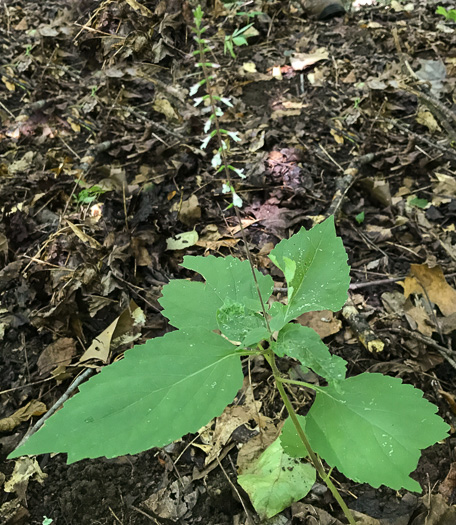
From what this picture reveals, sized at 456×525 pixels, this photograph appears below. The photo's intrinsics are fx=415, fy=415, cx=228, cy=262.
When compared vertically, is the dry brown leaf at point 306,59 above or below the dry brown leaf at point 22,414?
above

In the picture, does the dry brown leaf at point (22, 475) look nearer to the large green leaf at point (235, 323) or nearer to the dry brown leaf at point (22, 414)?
the dry brown leaf at point (22, 414)

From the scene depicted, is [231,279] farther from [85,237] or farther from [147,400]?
[85,237]

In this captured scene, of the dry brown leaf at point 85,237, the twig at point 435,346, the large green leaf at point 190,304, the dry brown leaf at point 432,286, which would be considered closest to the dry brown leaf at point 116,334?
the dry brown leaf at point 85,237

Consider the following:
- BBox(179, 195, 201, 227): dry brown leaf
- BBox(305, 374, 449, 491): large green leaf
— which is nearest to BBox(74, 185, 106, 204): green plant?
BBox(179, 195, 201, 227): dry brown leaf

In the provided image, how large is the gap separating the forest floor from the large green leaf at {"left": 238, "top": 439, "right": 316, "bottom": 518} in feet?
0.30

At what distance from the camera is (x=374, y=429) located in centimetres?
135

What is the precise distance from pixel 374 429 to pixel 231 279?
2.52 feet

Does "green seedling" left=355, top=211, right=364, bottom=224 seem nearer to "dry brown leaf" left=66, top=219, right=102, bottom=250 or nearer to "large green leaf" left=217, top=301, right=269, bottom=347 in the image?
"dry brown leaf" left=66, top=219, right=102, bottom=250

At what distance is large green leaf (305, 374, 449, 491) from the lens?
1310mm

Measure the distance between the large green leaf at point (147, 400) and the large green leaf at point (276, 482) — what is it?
81 centimetres

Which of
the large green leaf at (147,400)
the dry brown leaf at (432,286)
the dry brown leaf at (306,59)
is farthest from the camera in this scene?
the dry brown leaf at (306,59)

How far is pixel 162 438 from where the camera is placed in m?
1.18

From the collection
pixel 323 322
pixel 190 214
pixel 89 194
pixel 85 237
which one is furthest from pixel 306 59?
pixel 323 322

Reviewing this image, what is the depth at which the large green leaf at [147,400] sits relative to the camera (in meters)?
1.15
